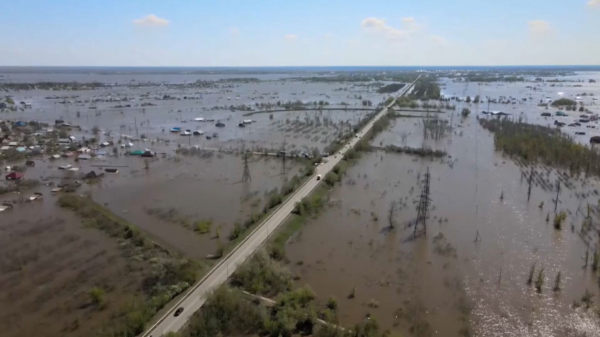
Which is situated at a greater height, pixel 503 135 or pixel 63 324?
pixel 503 135

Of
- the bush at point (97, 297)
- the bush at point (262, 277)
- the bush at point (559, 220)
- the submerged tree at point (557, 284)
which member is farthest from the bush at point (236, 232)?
the bush at point (559, 220)

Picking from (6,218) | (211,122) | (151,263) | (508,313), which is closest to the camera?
(508,313)

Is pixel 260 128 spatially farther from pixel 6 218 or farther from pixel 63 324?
pixel 63 324

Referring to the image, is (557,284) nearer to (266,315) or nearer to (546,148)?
(266,315)

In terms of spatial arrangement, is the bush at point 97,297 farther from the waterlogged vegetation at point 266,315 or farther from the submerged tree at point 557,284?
the submerged tree at point 557,284

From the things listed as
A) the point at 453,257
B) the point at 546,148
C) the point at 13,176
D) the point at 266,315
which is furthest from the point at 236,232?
the point at 546,148

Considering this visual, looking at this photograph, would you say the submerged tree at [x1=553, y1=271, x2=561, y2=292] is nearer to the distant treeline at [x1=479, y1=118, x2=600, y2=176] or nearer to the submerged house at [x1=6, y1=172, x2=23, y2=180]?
the distant treeline at [x1=479, y1=118, x2=600, y2=176]

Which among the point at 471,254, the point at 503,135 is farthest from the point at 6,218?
the point at 503,135
